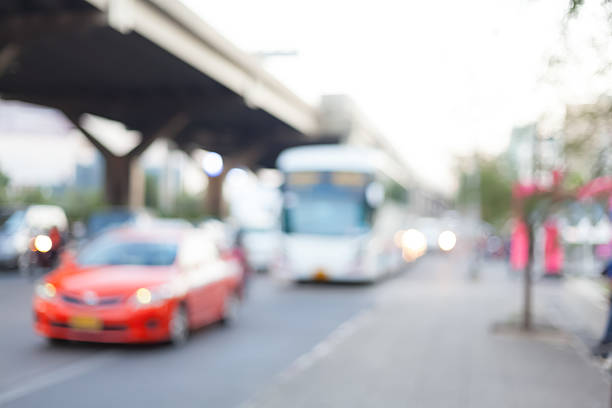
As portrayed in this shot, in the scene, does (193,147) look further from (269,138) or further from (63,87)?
(63,87)

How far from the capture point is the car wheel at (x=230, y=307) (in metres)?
13.3

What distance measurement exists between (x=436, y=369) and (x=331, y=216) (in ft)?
42.8

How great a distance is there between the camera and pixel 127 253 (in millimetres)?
12023

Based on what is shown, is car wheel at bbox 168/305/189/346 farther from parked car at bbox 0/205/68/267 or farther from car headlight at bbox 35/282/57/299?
parked car at bbox 0/205/68/267

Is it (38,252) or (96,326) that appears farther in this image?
(96,326)

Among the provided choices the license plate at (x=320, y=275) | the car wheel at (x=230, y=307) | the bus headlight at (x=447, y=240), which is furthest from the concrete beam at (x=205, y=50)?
the bus headlight at (x=447, y=240)

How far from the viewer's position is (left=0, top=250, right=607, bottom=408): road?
26.1ft

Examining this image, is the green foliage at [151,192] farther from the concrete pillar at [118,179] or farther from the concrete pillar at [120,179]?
the concrete pillar at [118,179]

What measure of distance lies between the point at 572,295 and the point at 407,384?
14316 millimetres

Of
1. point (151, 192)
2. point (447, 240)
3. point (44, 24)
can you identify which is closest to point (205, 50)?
point (44, 24)

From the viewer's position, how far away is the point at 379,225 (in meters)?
24.1

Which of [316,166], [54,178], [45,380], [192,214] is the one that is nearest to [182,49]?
[316,166]

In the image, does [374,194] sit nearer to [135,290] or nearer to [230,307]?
[230,307]

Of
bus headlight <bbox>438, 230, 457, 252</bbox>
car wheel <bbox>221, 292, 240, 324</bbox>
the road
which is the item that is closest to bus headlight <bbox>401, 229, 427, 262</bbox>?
bus headlight <bbox>438, 230, 457, 252</bbox>
